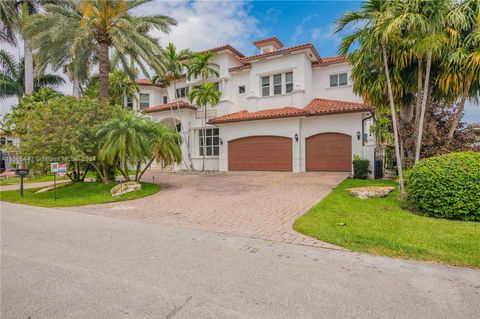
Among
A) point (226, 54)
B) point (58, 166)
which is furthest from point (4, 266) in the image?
point (226, 54)

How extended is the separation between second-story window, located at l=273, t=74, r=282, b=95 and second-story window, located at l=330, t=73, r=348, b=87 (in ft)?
12.3

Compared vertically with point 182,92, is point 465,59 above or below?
below

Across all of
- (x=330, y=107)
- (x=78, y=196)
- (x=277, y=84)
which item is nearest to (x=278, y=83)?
(x=277, y=84)

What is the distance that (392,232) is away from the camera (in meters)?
6.05

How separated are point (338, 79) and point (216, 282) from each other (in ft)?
63.3

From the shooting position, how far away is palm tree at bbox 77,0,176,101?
15.2m

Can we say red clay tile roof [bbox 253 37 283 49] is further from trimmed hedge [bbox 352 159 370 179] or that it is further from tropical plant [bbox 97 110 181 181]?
tropical plant [bbox 97 110 181 181]

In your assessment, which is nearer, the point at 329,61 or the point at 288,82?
the point at 329,61

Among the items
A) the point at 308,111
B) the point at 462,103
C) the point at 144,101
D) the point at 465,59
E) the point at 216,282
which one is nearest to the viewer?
the point at 216,282

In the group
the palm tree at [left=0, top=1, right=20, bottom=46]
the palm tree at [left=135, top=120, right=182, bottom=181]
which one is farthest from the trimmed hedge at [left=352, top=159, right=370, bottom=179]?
the palm tree at [left=0, top=1, right=20, bottom=46]

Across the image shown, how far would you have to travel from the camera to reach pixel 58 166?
38.3 ft

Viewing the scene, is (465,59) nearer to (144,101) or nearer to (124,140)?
(124,140)

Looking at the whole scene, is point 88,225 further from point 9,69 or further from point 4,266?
point 9,69

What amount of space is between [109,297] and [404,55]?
1162cm
